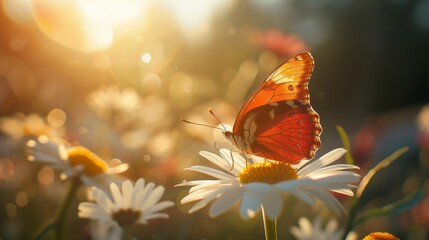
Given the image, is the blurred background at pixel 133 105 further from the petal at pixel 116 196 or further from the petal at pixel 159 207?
the petal at pixel 116 196

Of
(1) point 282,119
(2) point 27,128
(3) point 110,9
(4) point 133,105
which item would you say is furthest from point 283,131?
(3) point 110,9

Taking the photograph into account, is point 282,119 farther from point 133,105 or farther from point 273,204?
point 133,105

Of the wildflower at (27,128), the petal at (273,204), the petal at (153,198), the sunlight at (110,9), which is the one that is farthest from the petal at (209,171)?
the sunlight at (110,9)

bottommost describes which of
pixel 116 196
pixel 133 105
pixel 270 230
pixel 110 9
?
pixel 270 230

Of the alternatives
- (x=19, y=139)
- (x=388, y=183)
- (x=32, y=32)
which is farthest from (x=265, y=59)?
(x=388, y=183)

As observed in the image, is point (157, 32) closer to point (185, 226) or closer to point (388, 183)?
point (388, 183)

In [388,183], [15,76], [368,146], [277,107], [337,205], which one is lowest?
[388,183]
